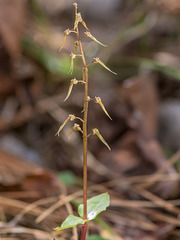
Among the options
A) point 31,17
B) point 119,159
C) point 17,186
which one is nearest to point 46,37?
point 31,17

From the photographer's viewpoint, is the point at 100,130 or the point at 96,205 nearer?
the point at 96,205

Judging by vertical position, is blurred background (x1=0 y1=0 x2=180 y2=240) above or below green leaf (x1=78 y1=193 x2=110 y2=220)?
above

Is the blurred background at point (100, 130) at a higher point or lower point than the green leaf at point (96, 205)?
higher

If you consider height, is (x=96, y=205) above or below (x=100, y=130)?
below

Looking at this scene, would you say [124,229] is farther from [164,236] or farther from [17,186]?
[17,186]

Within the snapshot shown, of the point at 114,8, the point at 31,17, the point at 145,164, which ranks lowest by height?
the point at 145,164

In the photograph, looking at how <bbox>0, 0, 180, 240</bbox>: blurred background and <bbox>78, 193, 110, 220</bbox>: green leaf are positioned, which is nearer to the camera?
<bbox>78, 193, 110, 220</bbox>: green leaf

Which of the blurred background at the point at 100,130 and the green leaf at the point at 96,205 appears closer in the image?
the green leaf at the point at 96,205

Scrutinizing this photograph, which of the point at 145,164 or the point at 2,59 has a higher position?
the point at 2,59
